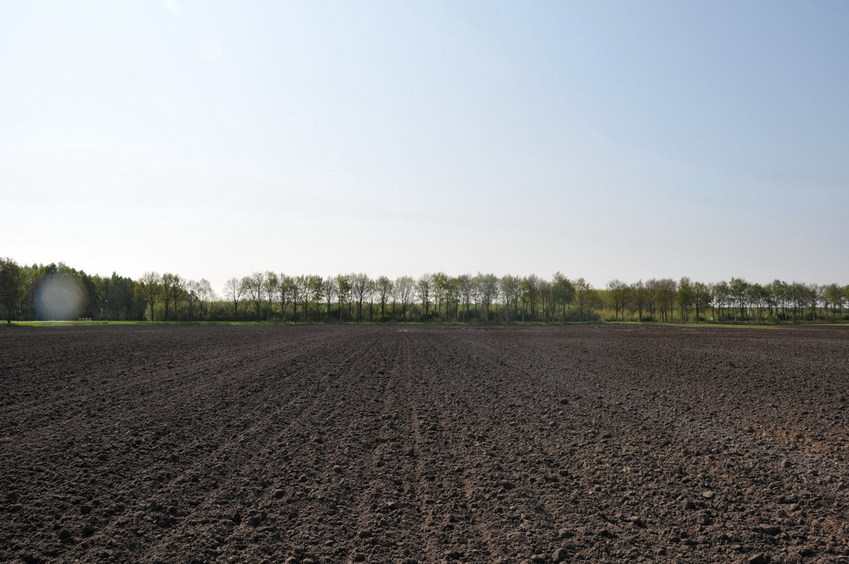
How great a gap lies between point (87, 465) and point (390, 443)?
16.4 feet

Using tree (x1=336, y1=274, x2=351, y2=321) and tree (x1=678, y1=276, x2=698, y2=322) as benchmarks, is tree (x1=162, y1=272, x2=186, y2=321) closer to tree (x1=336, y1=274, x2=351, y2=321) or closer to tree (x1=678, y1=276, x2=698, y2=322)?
tree (x1=336, y1=274, x2=351, y2=321)

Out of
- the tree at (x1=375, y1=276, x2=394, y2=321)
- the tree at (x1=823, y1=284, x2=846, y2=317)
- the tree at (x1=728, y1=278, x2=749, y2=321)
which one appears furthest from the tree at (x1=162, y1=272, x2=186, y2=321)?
the tree at (x1=823, y1=284, x2=846, y2=317)

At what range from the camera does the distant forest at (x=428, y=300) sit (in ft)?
359

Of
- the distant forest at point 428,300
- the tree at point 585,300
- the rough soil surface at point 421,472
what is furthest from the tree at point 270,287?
the rough soil surface at point 421,472

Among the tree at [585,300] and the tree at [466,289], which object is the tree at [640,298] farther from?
the tree at [466,289]

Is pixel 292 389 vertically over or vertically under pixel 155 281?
under

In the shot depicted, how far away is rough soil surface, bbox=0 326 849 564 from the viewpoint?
5.54 meters

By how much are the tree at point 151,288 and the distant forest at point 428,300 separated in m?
0.35

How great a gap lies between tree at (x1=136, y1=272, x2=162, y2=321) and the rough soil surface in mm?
96689

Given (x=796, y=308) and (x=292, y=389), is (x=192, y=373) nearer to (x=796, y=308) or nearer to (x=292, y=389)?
(x=292, y=389)

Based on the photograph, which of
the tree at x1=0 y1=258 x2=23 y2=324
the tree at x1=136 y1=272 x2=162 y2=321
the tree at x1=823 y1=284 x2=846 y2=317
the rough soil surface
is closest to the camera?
the rough soil surface

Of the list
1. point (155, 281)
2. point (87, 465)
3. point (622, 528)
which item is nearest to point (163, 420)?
point (87, 465)

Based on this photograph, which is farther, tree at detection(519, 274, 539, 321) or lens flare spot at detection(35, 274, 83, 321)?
tree at detection(519, 274, 539, 321)

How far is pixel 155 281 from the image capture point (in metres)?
106
